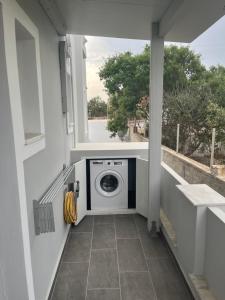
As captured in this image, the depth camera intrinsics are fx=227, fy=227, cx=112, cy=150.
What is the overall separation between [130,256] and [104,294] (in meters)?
0.57

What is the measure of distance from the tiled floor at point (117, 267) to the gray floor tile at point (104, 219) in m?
0.12

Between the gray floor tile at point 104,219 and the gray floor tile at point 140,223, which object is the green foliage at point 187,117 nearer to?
the gray floor tile at point 140,223

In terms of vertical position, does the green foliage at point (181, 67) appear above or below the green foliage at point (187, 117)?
above

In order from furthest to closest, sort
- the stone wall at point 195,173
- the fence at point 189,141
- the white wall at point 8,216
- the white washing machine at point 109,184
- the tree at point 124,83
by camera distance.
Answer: the tree at point 124,83 < the fence at point 189,141 < the stone wall at point 195,173 < the white washing machine at point 109,184 < the white wall at point 8,216

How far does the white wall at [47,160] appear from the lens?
4.98 ft

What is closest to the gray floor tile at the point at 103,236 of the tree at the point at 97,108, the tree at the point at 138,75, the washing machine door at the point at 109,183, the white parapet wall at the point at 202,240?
the washing machine door at the point at 109,183

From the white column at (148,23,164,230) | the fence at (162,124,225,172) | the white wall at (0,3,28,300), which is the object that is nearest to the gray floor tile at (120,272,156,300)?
the white column at (148,23,164,230)

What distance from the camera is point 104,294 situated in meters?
1.89

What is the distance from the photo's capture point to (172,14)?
77.8 inches

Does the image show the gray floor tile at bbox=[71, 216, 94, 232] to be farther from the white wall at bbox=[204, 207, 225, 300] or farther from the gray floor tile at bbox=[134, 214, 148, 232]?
the white wall at bbox=[204, 207, 225, 300]

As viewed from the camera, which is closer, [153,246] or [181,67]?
[153,246]

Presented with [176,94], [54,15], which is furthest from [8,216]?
[176,94]

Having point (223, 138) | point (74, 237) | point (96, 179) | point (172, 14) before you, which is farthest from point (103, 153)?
point (223, 138)

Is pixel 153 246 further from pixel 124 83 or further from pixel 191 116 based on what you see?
pixel 124 83
